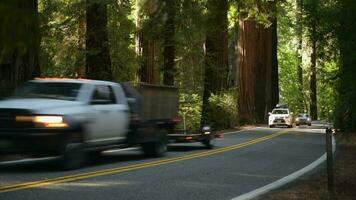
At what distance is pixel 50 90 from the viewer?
42.2ft

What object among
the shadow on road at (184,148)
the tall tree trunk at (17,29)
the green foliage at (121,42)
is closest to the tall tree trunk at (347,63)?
the shadow on road at (184,148)

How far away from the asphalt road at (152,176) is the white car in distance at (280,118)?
27946mm

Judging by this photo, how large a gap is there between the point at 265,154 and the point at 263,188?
24.6 feet

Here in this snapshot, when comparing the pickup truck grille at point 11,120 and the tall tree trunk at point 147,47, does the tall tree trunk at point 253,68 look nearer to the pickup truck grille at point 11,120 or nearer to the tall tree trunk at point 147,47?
the tall tree trunk at point 147,47

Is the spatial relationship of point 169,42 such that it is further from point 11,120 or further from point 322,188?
point 322,188

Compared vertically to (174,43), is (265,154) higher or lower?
lower

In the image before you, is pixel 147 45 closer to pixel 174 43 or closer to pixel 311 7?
pixel 174 43

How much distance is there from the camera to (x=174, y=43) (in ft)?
103

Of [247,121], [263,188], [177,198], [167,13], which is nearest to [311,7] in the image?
[263,188]

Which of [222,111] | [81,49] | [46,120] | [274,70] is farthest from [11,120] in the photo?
[274,70]

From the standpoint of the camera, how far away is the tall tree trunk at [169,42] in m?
29.0

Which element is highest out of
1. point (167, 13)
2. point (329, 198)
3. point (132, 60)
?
point (167, 13)

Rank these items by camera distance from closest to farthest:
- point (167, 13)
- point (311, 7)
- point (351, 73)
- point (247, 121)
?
point (351, 73), point (311, 7), point (167, 13), point (247, 121)

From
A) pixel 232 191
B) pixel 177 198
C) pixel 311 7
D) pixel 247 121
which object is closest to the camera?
pixel 177 198
